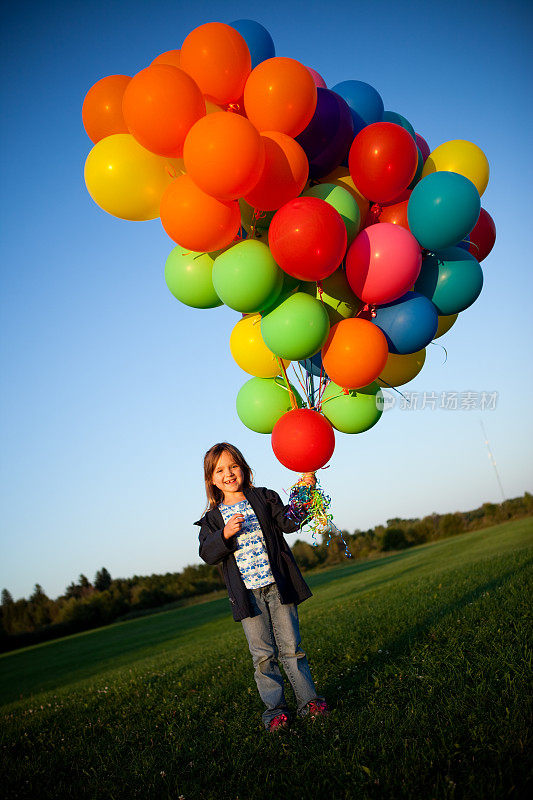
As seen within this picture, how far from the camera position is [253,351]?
143 inches

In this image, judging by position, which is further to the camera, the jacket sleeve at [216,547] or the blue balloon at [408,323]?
the blue balloon at [408,323]

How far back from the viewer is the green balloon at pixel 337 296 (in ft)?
11.7

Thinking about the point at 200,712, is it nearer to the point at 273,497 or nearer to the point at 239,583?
the point at 239,583

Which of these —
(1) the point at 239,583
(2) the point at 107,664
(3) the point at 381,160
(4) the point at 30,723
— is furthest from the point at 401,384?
(2) the point at 107,664

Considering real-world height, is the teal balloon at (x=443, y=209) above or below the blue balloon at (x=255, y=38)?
below

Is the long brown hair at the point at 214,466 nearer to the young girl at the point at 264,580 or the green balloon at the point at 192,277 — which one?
the young girl at the point at 264,580

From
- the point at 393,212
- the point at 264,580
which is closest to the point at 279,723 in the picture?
the point at 264,580

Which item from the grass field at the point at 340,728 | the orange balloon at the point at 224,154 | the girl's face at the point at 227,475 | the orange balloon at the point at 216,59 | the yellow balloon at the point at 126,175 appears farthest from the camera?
the girl's face at the point at 227,475

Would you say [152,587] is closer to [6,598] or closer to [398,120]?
[6,598]

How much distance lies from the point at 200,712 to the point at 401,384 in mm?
2898

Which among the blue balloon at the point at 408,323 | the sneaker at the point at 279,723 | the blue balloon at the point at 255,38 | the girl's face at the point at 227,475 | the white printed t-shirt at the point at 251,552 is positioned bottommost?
the sneaker at the point at 279,723

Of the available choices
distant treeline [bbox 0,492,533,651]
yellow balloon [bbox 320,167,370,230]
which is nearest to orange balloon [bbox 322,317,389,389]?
yellow balloon [bbox 320,167,370,230]

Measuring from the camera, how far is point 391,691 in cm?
306

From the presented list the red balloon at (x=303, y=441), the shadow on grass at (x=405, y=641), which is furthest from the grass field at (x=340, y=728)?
the red balloon at (x=303, y=441)
